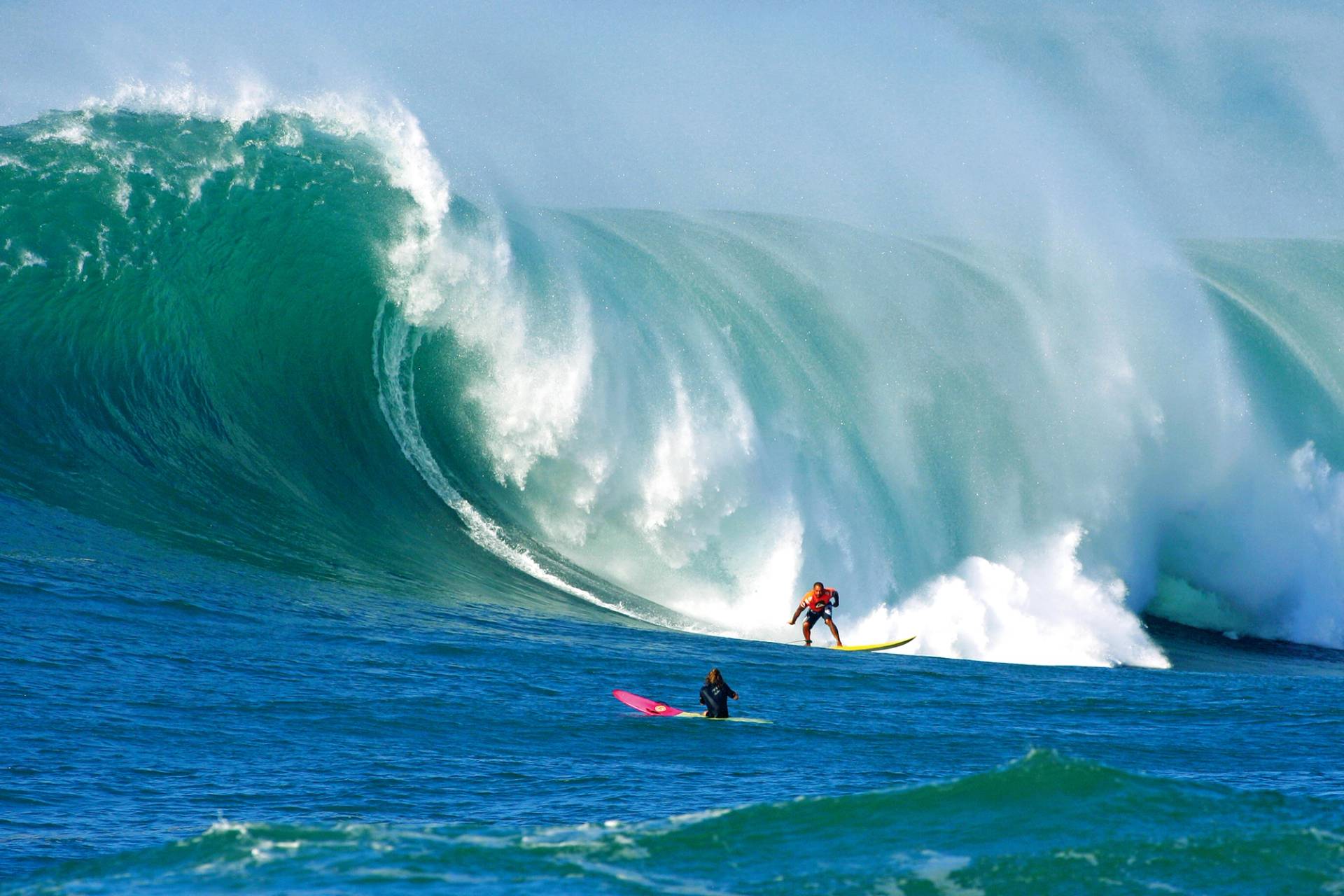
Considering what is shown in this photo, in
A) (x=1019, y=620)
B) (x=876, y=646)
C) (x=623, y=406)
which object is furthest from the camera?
(x=623, y=406)

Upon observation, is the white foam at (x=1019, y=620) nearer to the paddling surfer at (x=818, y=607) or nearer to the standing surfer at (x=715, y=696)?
the paddling surfer at (x=818, y=607)

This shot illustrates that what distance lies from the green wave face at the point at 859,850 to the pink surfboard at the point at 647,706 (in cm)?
320

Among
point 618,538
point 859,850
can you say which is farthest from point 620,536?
point 859,850

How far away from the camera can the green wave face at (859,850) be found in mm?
5043

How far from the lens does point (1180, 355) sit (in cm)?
1856

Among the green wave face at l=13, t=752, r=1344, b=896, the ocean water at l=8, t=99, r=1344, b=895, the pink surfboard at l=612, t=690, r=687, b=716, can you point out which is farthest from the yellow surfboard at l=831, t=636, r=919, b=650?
the green wave face at l=13, t=752, r=1344, b=896

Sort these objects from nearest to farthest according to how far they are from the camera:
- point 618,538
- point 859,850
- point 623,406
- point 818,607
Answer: point 859,850 < point 818,607 < point 618,538 < point 623,406

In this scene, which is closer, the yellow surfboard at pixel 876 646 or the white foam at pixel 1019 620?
the yellow surfboard at pixel 876 646

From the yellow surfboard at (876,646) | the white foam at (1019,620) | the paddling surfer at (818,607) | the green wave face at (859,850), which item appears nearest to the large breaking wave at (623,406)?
the white foam at (1019,620)

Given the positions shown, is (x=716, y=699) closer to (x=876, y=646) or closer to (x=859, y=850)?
(x=859, y=850)

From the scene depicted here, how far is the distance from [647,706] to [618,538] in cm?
564

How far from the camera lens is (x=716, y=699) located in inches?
363

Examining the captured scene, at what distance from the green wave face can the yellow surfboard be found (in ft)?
21.9

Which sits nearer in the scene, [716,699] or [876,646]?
[716,699]
